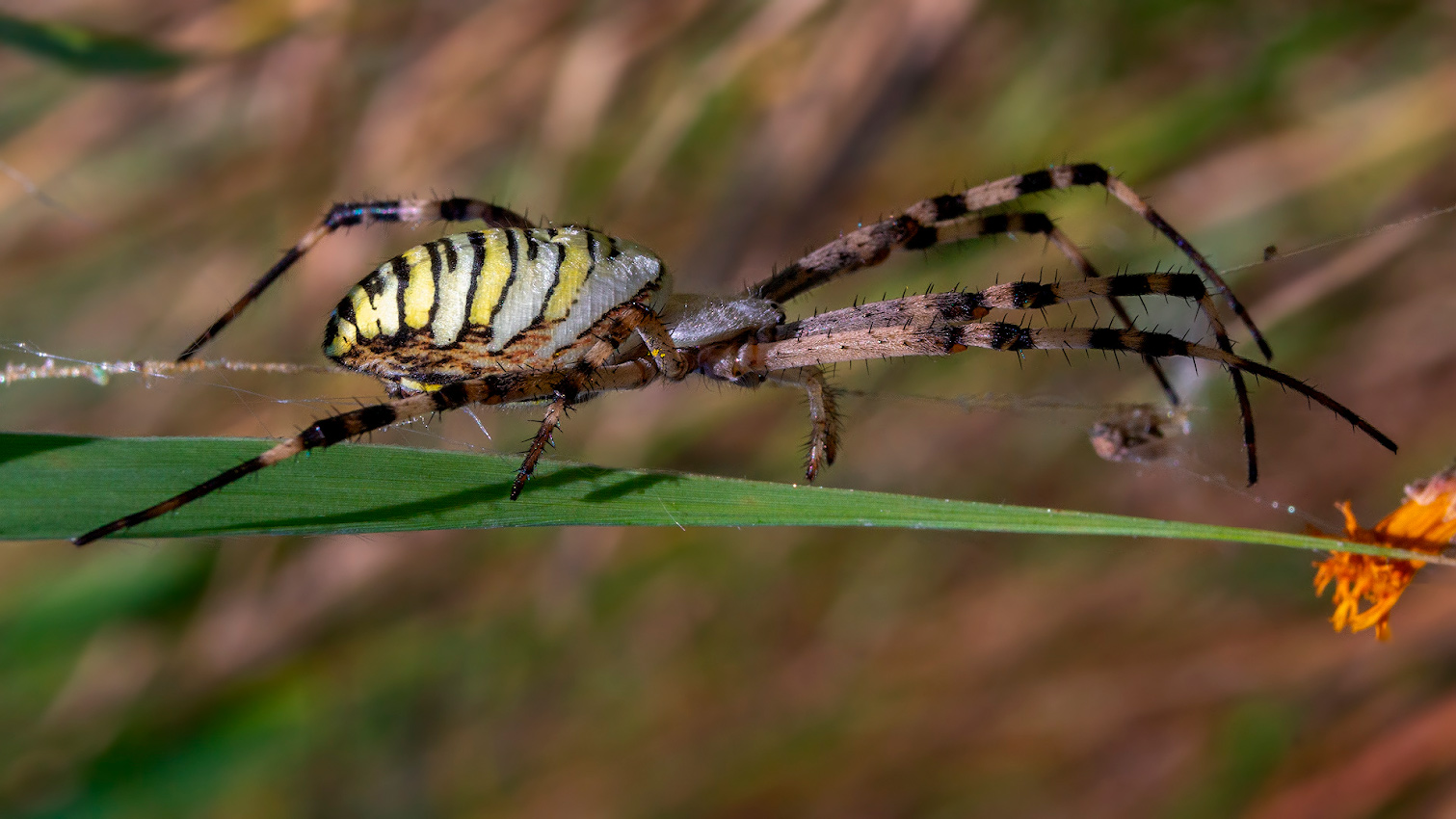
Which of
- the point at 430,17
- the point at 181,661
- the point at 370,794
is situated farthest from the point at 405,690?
the point at 430,17

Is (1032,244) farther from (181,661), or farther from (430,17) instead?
(181,661)

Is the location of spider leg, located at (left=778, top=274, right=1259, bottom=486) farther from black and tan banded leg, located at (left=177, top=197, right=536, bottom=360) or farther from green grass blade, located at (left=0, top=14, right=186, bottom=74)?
green grass blade, located at (left=0, top=14, right=186, bottom=74)

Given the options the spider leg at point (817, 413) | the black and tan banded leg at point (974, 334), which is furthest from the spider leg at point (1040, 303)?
the spider leg at point (817, 413)

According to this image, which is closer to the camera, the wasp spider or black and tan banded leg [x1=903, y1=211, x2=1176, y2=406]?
the wasp spider

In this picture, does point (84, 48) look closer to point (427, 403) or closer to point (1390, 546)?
point (427, 403)

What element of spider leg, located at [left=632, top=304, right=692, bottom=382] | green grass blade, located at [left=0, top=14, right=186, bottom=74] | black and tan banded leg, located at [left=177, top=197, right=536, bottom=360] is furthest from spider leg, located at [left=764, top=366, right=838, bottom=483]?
green grass blade, located at [left=0, top=14, right=186, bottom=74]

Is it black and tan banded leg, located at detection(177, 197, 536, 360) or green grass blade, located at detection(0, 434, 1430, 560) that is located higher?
black and tan banded leg, located at detection(177, 197, 536, 360)

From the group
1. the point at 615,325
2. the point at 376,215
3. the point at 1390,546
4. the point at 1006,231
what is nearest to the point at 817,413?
the point at 615,325
